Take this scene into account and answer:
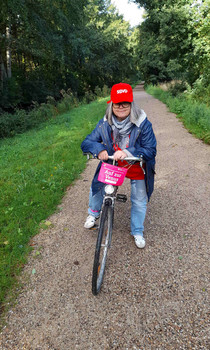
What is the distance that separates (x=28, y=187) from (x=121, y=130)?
2734mm

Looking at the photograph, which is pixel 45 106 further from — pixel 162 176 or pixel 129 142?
pixel 129 142

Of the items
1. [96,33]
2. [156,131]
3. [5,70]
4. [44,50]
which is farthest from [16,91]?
[156,131]

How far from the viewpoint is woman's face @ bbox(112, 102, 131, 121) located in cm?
225

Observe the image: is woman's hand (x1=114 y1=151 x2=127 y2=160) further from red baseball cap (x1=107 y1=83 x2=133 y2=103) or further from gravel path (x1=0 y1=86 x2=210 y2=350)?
gravel path (x1=0 y1=86 x2=210 y2=350)

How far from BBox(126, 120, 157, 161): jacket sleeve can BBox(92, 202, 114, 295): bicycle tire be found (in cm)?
61

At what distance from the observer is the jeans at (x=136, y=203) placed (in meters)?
2.67

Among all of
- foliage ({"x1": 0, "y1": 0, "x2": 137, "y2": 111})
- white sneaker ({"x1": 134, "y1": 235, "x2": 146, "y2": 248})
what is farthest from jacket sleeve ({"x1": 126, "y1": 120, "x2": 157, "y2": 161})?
foliage ({"x1": 0, "y1": 0, "x2": 137, "y2": 111})

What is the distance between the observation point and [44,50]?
11312 millimetres

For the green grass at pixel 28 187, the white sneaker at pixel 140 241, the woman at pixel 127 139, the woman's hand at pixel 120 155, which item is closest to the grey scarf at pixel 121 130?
the woman at pixel 127 139

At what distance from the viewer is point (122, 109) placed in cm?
226

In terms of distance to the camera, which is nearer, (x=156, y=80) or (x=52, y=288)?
(x=52, y=288)

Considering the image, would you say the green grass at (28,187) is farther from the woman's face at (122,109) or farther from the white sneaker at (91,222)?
the woman's face at (122,109)

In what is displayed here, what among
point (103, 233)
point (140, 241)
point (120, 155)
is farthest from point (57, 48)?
point (103, 233)

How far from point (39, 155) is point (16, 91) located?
1681 cm
